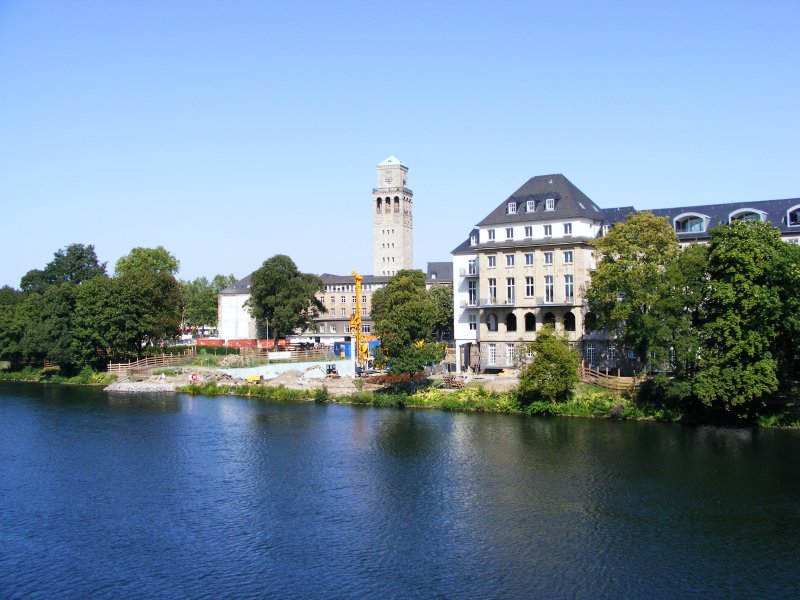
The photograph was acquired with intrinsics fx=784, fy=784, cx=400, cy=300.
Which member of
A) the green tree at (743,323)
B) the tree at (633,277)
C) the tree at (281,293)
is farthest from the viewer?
the tree at (281,293)

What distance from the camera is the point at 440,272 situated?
125375mm

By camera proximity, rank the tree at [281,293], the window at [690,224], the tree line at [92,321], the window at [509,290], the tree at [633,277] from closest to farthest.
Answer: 1. the tree at [633,277]
2. the window at [690,224]
3. the window at [509,290]
4. the tree line at [92,321]
5. the tree at [281,293]

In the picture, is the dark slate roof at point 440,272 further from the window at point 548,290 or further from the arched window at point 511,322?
the window at point 548,290

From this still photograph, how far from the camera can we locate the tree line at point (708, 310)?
48.0 m

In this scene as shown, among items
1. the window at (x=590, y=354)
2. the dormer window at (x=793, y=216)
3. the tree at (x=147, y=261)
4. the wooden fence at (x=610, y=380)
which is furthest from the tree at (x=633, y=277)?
the tree at (x=147, y=261)

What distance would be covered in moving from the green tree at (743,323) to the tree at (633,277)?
428cm

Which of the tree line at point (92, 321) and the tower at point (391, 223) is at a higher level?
the tower at point (391, 223)

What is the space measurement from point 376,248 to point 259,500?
118 metres

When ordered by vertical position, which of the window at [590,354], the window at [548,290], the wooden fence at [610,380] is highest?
the window at [548,290]

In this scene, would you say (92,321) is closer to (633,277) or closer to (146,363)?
(146,363)

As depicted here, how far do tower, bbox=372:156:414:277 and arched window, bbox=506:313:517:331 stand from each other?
265 feet

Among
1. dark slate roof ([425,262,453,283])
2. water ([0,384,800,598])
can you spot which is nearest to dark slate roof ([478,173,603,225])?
water ([0,384,800,598])

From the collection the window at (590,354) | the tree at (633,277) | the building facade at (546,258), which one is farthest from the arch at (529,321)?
the tree at (633,277)

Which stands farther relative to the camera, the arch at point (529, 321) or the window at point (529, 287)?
the arch at point (529, 321)
